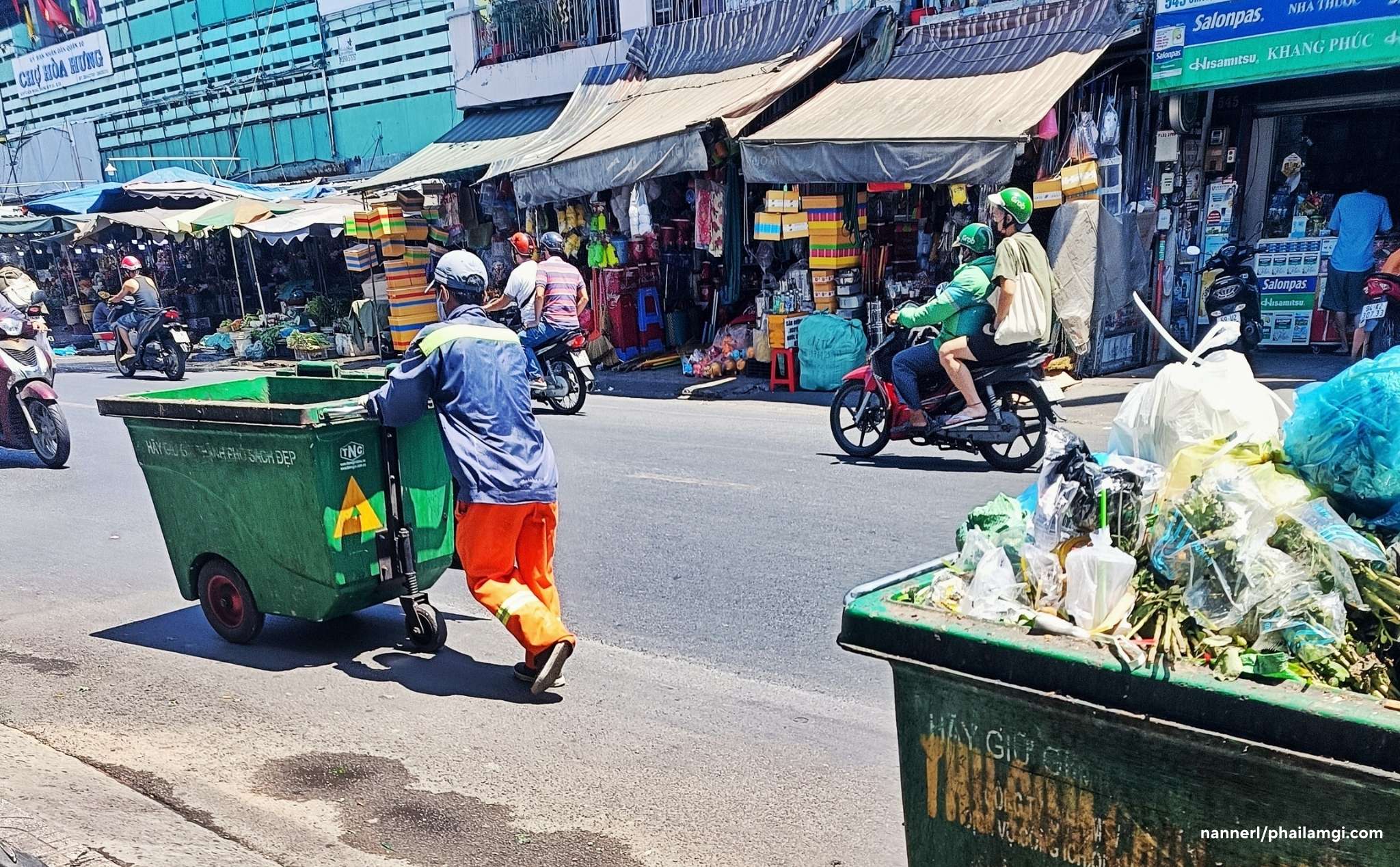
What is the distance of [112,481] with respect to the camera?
8.93 meters

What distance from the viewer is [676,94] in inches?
567

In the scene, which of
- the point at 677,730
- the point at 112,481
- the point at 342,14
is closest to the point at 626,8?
the point at 342,14

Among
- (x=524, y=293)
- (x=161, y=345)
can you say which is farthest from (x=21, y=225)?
(x=524, y=293)

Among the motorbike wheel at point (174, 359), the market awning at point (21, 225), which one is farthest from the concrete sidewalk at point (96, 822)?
the market awning at point (21, 225)

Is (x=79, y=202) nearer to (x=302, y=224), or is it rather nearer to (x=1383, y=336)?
(x=302, y=224)

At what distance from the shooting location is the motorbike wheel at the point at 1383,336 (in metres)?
9.78

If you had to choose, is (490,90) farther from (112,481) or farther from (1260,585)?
(1260,585)

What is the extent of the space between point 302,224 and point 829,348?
10.4m

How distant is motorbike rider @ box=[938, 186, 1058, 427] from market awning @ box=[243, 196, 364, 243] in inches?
521

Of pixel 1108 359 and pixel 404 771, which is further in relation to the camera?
pixel 1108 359

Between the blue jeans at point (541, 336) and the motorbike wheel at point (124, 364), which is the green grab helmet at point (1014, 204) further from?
the motorbike wheel at point (124, 364)

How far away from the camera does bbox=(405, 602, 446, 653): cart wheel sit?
15.7 ft

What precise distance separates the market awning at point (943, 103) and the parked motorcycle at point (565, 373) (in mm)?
2757

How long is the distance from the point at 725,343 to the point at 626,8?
6186 mm
